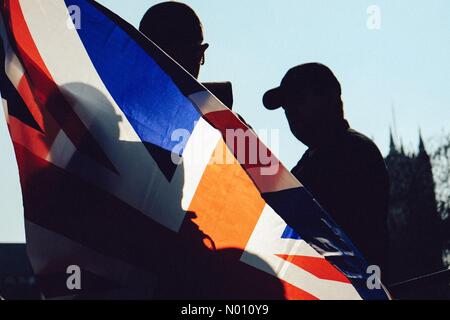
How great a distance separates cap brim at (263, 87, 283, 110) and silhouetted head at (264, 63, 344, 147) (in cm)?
9

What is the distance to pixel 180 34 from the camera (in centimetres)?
315

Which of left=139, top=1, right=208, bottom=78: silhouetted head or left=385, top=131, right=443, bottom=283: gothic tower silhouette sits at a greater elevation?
left=385, top=131, right=443, bottom=283: gothic tower silhouette

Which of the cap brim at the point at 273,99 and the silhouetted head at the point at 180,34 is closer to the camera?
the silhouetted head at the point at 180,34

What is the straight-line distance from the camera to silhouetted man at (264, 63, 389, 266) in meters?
3.08

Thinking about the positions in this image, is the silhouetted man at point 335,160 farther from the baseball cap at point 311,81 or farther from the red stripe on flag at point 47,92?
the red stripe on flag at point 47,92

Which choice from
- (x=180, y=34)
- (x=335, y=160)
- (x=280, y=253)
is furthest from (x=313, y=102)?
(x=280, y=253)

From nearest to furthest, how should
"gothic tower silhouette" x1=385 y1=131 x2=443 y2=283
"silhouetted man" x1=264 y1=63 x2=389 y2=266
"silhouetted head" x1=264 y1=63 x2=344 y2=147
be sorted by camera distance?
"silhouetted man" x1=264 y1=63 x2=389 y2=266, "silhouetted head" x1=264 y1=63 x2=344 y2=147, "gothic tower silhouette" x1=385 y1=131 x2=443 y2=283

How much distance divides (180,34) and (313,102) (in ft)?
2.82

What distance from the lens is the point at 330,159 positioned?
3.30 m

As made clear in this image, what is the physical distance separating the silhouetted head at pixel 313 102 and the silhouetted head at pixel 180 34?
2.31ft

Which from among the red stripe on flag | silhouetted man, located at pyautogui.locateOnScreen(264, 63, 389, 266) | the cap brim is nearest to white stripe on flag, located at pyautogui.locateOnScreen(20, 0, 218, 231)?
the red stripe on flag

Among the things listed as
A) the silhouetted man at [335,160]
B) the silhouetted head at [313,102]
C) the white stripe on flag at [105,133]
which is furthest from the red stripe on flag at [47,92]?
the silhouetted head at [313,102]

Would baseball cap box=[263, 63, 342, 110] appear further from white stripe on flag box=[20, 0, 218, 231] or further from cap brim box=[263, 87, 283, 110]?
white stripe on flag box=[20, 0, 218, 231]

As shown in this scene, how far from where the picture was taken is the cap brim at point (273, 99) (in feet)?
12.7
